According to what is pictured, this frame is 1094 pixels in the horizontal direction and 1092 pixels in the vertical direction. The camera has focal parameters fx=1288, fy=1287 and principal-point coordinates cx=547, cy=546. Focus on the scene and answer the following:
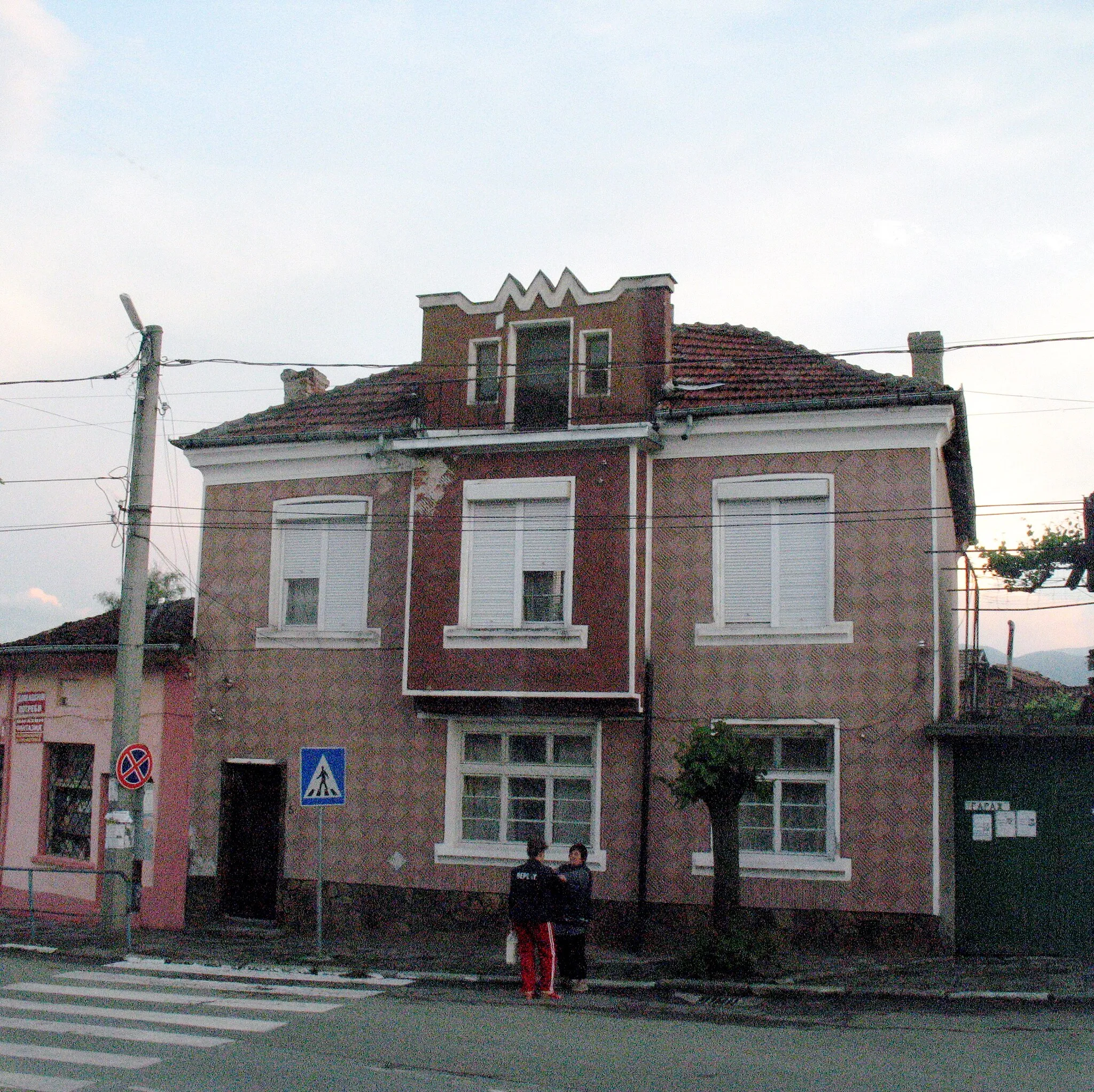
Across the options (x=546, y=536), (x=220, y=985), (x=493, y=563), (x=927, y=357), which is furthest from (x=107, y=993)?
(x=927, y=357)

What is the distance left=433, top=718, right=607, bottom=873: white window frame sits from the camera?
17.8 metres

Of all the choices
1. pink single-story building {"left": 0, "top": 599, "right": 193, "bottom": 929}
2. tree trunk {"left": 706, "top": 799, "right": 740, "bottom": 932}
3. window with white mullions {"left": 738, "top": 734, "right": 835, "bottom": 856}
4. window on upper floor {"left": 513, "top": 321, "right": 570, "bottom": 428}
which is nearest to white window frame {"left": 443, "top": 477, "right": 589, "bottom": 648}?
window on upper floor {"left": 513, "top": 321, "right": 570, "bottom": 428}

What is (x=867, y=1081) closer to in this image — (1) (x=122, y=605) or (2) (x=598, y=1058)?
(2) (x=598, y=1058)

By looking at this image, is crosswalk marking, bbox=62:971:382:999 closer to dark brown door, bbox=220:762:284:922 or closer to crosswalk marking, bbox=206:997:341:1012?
crosswalk marking, bbox=206:997:341:1012

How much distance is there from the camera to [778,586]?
685 inches

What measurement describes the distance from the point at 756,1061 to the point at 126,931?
1032cm

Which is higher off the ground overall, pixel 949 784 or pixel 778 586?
pixel 778 586

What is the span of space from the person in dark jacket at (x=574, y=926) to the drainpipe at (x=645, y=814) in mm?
2933

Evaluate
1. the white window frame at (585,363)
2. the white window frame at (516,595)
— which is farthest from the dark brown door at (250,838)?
the white window frame at (585,363)

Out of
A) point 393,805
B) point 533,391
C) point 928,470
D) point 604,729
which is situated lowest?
point 393,805

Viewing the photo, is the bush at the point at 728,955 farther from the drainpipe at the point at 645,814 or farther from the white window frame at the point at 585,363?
the white window frame at the point at 585,363

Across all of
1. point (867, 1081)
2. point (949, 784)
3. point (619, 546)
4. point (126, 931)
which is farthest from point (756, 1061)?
point (126, 931)

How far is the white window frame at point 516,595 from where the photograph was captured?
1773 centimetres

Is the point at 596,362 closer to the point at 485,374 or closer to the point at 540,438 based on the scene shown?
the point at 540,438
